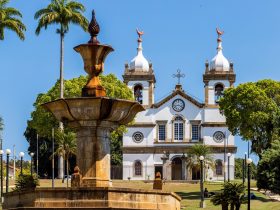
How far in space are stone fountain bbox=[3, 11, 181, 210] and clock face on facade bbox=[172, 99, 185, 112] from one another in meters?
70.2

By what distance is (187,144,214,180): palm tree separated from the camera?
277 feet

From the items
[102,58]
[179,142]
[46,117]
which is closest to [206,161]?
A: [179,142]

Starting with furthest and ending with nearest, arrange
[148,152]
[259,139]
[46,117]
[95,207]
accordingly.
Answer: [148,152] → [46,117] → [259,139] → [95,207]

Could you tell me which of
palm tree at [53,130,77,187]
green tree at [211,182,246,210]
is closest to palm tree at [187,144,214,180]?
palm tree at [53,130,77,187]

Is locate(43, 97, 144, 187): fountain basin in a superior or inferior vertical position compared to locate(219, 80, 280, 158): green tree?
inferior

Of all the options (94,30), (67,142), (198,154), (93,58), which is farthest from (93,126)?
(198,154)

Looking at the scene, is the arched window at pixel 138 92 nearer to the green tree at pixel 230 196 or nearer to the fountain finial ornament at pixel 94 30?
the green tree at pixel 230 196

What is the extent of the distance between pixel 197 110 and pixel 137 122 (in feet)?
23.7

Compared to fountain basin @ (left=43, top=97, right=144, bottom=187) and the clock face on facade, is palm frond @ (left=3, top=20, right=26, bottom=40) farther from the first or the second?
the clock face on facade

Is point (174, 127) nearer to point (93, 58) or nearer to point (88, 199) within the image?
point (93, 58)

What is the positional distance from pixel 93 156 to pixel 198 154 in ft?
200

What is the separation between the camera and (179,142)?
95.4m

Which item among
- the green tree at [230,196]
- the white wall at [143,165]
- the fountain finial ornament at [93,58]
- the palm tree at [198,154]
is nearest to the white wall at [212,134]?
the palm tree at [198,154]

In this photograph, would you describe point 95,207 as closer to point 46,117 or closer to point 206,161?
point 46,117
